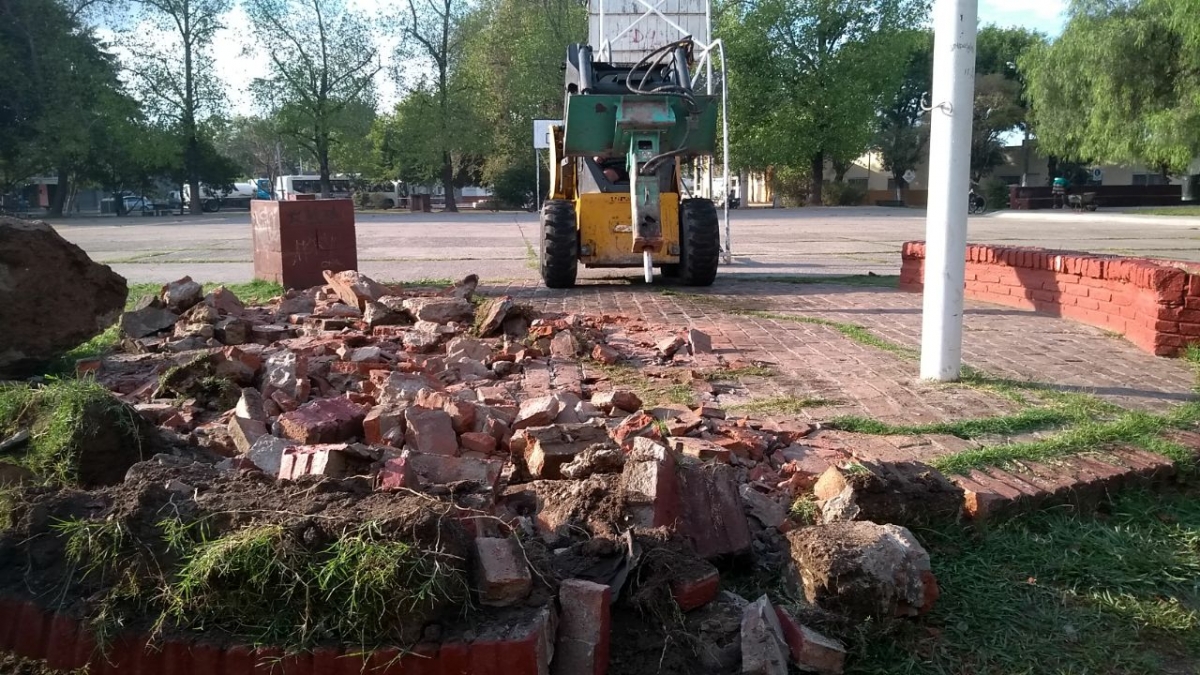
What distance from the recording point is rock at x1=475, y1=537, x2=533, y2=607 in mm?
2584

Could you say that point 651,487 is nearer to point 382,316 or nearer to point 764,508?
point 764,508

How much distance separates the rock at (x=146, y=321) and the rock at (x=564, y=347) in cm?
345

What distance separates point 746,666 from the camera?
8.52 ft

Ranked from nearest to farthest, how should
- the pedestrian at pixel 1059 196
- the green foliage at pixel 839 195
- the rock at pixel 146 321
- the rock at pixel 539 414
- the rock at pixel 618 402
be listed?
the rock at pixel 539 414 → the rock at pixel 618 402 → the rock at pixel 146 321 → the pedestrian at pixel 1059 196 → the green foliage at pixel 839 195

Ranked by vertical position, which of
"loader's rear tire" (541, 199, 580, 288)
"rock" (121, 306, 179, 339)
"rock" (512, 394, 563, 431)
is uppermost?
"loader's rear tire" (541, 199, 580, 288)

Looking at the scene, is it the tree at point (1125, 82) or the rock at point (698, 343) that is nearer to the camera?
the rock at point (698, 343)

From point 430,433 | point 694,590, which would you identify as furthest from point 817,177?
point 694,590

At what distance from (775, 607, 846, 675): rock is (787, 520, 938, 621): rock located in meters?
0.18

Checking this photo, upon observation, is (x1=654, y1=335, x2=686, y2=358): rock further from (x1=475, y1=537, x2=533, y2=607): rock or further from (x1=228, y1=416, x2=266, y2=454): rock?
(x1=475, y1=537, x2=533, y2=607): rock

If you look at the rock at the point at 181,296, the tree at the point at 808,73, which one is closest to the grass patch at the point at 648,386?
the rock at the point at 181,296

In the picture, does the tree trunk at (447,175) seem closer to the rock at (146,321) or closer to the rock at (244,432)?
the rock at (146,321)

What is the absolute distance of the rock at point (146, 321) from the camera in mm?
7539

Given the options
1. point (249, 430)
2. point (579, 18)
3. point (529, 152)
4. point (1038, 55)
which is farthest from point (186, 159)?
point (249, 430)

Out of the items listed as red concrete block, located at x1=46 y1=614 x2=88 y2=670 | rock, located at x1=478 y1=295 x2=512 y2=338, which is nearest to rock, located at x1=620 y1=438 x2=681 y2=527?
red concrete block, located at x1=46 y1=614 x2=88 y2=670
